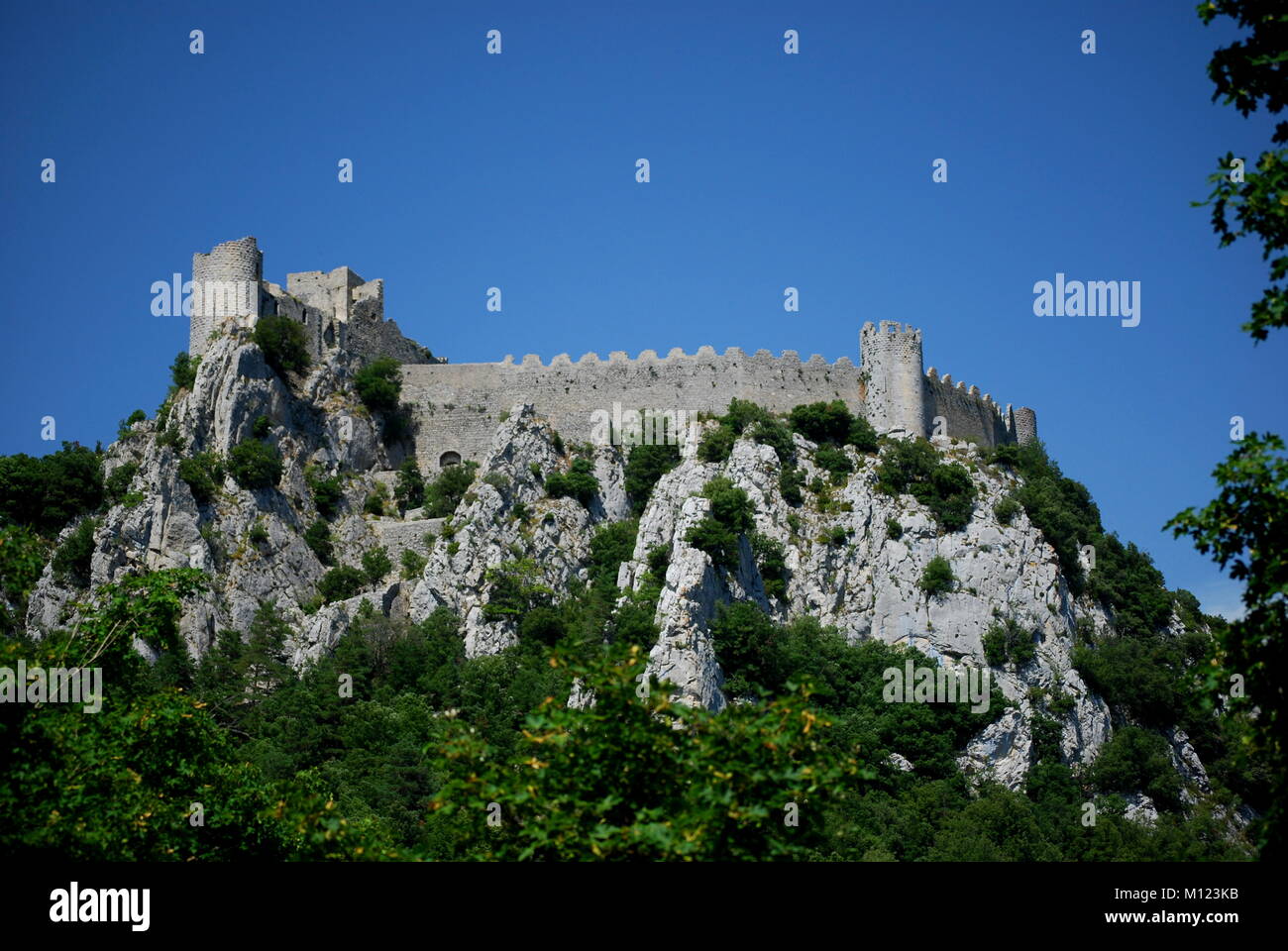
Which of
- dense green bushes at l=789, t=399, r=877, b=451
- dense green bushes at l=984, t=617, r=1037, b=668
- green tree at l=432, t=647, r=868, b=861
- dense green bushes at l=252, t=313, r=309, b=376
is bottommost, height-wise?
green tree at l=432, t=647, r=868, b=861

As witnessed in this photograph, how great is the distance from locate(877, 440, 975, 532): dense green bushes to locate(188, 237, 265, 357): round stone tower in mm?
21382

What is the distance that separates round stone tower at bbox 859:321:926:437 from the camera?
53875 mm

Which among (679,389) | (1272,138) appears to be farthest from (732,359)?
(1272,138)

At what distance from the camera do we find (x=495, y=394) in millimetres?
57031

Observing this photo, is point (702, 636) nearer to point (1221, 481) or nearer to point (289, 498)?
point (289, 498)

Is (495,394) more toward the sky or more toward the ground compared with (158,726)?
more toward the sky

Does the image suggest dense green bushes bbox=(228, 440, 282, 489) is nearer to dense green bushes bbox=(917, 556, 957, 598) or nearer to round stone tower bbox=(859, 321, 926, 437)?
round stone tower bbox=(859, 321, 926, 437)

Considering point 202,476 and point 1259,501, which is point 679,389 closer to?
point 202,476

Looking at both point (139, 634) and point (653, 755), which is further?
point (139, 634)

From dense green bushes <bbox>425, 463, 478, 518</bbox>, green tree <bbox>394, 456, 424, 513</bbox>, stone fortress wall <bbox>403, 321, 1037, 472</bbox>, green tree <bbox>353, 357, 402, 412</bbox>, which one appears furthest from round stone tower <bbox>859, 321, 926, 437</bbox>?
green tree <bbox>353, 357, 402, 412</bbox>

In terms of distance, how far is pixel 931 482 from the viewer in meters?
50.8
